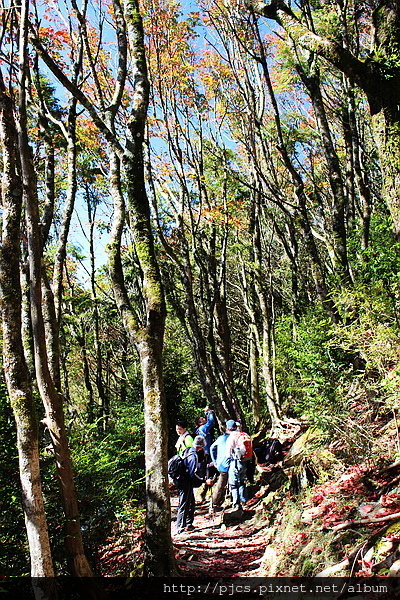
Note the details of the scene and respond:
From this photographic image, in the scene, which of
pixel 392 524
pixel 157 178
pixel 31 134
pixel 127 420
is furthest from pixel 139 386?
pixel 392 524

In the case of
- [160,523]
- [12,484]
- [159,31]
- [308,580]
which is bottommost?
[308,580]

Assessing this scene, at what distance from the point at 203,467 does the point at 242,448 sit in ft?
2.73

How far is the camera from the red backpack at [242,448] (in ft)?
26.8

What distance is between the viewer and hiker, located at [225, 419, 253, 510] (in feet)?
26.8

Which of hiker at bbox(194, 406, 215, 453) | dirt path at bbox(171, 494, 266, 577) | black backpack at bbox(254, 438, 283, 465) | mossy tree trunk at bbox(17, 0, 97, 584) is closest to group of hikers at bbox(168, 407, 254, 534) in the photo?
dirt path at bbox(171, 494, 266, 577)

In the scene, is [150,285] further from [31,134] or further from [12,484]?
[31,134]

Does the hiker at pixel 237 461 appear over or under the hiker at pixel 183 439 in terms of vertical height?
under

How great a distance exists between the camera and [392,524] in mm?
3998

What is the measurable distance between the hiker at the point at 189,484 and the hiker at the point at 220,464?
729 mm

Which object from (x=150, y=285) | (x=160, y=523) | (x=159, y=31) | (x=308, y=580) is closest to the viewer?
(x=308, y=580)

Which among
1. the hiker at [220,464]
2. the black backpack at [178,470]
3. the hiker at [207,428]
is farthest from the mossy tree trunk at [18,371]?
the hiker at [207,428]

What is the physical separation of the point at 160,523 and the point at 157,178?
9.41 meters

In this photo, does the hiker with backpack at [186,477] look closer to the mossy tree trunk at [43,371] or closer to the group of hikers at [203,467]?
the group of hikers at [203,467]

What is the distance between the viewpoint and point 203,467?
26.1 ft
